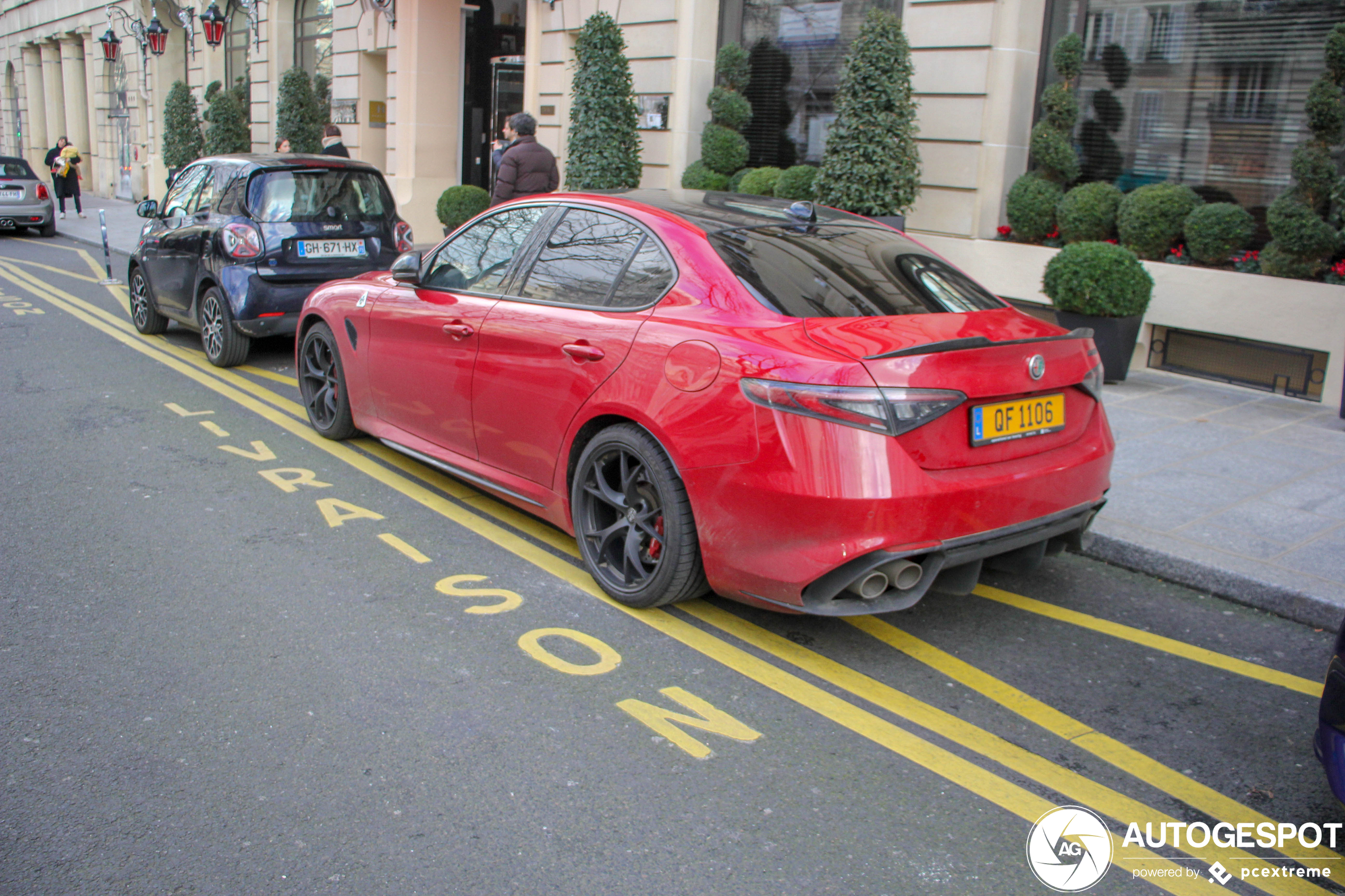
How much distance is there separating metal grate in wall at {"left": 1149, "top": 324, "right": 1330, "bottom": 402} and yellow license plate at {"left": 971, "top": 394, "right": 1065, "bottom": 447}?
18.7 feet

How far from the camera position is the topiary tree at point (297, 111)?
22.2m

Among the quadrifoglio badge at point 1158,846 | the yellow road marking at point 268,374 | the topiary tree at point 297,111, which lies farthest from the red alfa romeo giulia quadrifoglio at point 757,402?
Result: the topiary tree at point 297,111

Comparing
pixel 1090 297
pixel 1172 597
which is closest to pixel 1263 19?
pixel 1090 297

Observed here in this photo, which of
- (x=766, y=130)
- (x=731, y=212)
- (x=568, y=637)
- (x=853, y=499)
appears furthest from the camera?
(x=766, y=130)

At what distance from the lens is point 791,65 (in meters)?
13.1

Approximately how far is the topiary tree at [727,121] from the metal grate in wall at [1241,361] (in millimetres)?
5746

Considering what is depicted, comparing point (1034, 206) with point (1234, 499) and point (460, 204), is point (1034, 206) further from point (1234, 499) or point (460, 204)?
point (460, 204)

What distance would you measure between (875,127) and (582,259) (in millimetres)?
6262

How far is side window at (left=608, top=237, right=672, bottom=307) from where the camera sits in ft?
13.7

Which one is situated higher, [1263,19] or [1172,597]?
[1263,19]

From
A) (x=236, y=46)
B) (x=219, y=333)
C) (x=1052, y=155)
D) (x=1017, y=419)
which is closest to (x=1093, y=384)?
(x=1017, y=419)

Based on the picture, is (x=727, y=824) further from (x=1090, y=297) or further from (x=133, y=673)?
(x=1090, y=297)

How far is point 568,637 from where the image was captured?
3.97 meters

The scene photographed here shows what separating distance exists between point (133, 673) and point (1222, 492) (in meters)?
5.28
